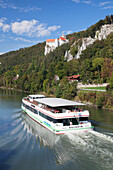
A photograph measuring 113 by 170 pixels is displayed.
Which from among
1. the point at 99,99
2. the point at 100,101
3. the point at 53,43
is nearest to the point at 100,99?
the point at 99,99

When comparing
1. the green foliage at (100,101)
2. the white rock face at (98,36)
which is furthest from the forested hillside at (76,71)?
the green foliage at (100,101)

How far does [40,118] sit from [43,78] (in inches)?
2498

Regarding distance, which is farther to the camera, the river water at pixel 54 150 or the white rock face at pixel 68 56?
the white rock face at pixel 68 56

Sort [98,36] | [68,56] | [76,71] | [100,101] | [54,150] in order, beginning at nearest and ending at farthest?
[54,150]
[100,101]
[76,71]
[98,36]
[68,56]

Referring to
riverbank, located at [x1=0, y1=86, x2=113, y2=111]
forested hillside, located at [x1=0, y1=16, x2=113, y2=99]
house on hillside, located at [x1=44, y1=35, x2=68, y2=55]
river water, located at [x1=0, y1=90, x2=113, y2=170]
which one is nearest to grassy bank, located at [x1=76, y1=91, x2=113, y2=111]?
riverbank, located at [x1=0, y1=86, x2=113, y2=111]

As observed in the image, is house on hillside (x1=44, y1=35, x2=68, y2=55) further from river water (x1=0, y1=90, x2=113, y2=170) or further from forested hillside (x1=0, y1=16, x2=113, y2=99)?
river water (x1=0, y1=90, x2=113, y2=170)

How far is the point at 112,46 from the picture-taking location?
8094 centimetres

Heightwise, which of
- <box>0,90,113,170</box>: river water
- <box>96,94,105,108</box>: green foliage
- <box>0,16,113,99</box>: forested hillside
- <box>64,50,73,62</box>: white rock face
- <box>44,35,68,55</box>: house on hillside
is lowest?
<box>0,90,113,170</box>: river water

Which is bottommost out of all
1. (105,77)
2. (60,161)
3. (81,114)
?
(60,161)

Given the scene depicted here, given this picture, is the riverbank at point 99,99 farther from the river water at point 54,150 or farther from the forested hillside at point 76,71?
the river water at point 54,150

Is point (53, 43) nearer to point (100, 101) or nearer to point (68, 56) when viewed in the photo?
point (68, 56)

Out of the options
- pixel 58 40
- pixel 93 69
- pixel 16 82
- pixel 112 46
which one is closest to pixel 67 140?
pixel 93 69

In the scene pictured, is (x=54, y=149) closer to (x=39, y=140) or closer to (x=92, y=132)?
(x=39, y=140)

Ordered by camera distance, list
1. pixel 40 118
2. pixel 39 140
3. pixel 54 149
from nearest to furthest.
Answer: pixel 54 149
pixel 39 140
pixel 40 118
